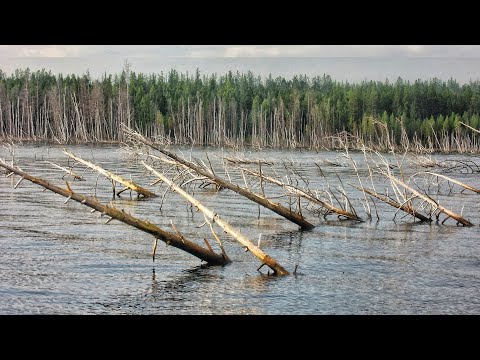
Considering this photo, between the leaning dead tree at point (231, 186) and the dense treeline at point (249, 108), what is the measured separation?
7381 millimetres

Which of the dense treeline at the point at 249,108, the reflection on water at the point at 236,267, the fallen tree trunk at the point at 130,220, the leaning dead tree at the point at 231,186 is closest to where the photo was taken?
the reflection on water at the point at 236,267

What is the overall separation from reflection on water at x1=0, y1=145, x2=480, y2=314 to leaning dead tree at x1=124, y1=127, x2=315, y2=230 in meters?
0.39

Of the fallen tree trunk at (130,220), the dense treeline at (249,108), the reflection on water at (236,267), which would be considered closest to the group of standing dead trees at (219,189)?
the fallen tree trunk at (130,220)

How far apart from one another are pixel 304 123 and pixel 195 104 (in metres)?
14.8

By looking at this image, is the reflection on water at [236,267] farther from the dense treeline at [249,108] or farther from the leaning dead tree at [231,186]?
the dense treeline at [249,108]

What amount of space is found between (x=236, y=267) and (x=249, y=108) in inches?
2011

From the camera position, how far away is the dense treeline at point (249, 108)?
32125mm

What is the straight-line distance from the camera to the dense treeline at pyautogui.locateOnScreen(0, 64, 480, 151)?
3212 centimetres

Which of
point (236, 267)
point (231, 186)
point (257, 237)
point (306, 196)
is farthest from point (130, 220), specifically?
point (306, 196)

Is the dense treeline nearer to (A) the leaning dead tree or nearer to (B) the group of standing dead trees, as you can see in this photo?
(B) the group of standing dead trees

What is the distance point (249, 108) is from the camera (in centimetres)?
6525

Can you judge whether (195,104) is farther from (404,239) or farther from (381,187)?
(404,239)

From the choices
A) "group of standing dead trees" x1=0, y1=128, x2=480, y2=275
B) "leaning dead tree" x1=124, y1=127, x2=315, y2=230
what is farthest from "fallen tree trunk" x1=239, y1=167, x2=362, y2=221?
"leaning dead tree" x1=124, y1=127, x2=315, y2=230
